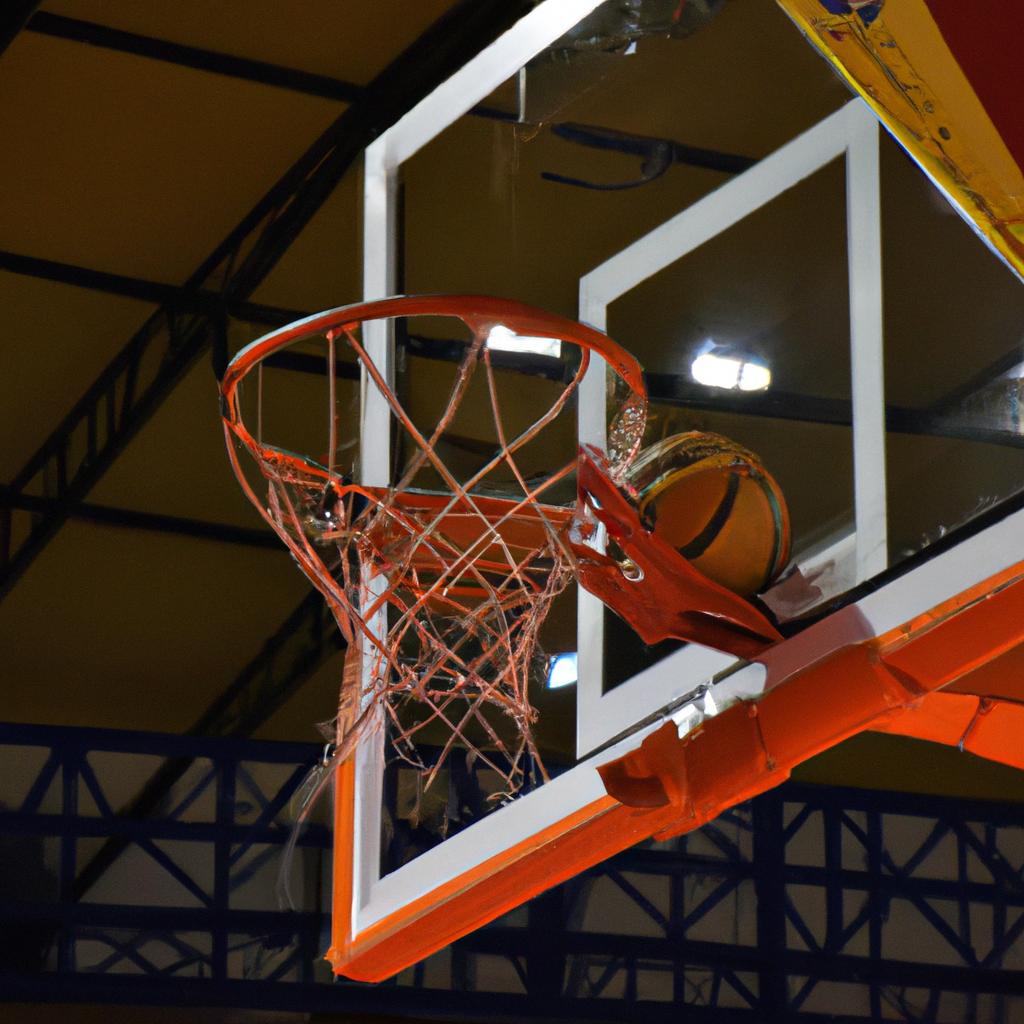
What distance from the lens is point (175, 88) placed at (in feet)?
14.2

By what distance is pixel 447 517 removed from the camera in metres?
2.17

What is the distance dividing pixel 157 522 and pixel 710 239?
3.18m

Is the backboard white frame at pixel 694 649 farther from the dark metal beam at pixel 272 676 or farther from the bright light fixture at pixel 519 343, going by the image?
the dark metal beam at pixel 272 676

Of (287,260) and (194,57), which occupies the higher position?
(194,57)

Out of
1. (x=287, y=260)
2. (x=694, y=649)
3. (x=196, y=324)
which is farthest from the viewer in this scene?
(x=196, y=324)

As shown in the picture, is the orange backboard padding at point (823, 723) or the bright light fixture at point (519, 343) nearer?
the orange backboard padding at point (823, 723)

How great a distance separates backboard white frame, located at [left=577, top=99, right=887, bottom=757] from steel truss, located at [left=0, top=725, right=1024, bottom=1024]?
2423 mm

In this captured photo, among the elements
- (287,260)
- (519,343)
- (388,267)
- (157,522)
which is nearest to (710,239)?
(519,343)

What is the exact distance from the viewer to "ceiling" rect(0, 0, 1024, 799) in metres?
2.21

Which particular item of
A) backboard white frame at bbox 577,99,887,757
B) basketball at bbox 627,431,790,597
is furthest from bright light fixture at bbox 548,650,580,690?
basketball at bbox 627,431,790,597

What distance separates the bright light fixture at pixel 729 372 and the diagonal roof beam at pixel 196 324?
219cm

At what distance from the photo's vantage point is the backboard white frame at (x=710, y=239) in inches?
83.5

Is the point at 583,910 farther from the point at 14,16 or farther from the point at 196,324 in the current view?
the point at 14,16

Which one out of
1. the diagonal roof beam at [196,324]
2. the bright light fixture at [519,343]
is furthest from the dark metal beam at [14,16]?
the bright light fixture at [519,343]
